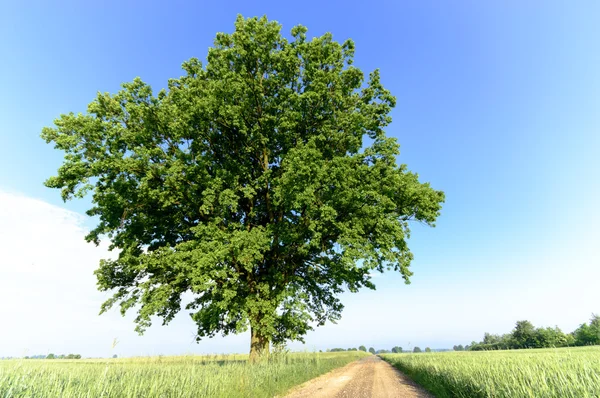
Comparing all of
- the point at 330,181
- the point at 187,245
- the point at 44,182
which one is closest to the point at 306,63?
the point at 330,181

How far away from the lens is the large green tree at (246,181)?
48.4 feet

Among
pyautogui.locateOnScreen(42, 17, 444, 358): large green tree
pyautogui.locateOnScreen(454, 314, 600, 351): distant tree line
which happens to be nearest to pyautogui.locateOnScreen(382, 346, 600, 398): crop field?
pyautogui.locateOnScreen(42, 17, 444, 358): large green tree

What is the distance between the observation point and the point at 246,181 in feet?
60.8

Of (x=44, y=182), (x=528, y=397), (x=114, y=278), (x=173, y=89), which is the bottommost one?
(x=528, y=397)

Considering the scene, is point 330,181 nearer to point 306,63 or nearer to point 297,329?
point 306,63

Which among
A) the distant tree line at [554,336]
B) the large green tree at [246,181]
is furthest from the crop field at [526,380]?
the distant tree line at [554,336]

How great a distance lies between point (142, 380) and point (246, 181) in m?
13.1

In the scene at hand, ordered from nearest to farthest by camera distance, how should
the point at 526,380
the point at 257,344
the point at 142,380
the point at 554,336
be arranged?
the point at 142,380
the point at 526,380
the point at 257,344
the point at 554,336

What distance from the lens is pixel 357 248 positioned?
52.1 ft

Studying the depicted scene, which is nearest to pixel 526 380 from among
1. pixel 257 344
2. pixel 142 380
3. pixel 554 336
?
pixel 142 380

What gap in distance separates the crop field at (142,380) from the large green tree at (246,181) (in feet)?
12.0

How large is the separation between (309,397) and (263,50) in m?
17.9

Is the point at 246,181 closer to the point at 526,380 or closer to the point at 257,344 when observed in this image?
the point at 257,344

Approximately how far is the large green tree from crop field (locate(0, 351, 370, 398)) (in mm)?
3654
